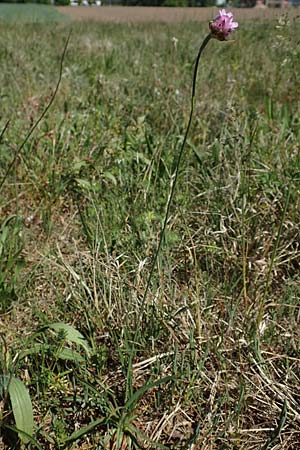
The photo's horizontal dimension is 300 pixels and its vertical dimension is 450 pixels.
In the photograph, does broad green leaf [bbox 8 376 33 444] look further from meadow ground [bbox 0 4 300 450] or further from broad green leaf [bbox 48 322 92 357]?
broad green leaf [bbox 48 322 92 357]

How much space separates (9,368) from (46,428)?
0.15m

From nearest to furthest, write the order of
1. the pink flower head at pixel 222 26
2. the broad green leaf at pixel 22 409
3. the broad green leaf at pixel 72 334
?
the pink flower head at pixel 222 26 < the broad green leaf at pixel 22 409 < the broad green leaf at pixel 72 334

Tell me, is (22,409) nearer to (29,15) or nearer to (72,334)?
(72,334)

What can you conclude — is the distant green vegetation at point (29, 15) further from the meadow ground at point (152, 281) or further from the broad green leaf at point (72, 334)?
the broad green leaf at point (72, 334)

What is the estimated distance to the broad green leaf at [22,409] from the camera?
1062 millimetres

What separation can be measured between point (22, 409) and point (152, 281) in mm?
457

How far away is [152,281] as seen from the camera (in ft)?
4.50

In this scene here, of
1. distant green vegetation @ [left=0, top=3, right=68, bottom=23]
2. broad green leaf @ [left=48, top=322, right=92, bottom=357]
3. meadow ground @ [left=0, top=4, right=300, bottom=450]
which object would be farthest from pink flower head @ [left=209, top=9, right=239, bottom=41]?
distant green vegetation @ [left=0, top=3, right=68, bottom=23]

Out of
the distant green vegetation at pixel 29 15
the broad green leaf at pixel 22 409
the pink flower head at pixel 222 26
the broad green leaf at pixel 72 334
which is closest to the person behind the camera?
the pink flower head at pixel 222 26

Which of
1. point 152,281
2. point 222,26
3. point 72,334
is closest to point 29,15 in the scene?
point 152,281

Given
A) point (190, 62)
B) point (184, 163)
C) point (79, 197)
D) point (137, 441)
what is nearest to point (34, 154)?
point (79, 197)

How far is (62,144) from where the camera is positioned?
7.32 ft

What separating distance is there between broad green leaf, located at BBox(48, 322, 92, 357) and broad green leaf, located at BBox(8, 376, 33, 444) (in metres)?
0.18

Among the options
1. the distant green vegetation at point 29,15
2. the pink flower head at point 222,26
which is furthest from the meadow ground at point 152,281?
the distant green vegetation at point 29,15
